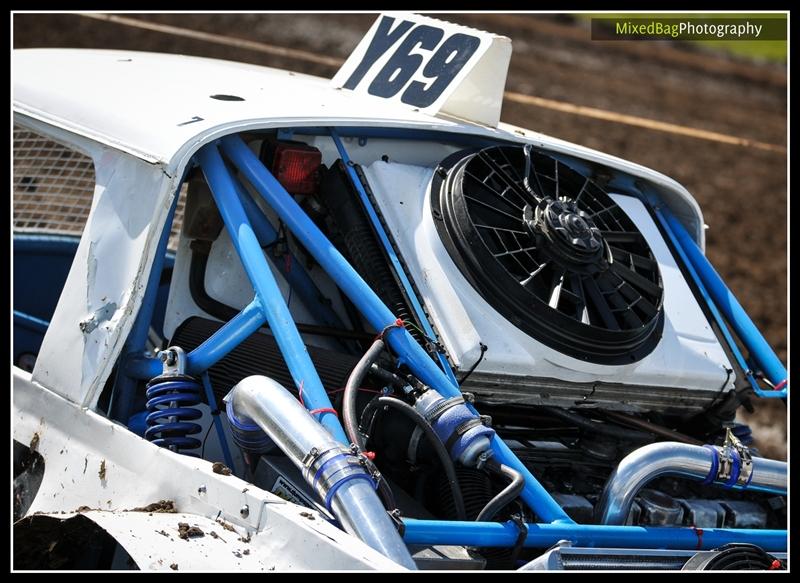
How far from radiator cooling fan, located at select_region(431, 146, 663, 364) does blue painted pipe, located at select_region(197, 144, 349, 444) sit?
67cm

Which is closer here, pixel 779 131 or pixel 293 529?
pixel 293 529

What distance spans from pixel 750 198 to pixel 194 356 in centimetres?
961

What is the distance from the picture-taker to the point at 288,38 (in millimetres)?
14539

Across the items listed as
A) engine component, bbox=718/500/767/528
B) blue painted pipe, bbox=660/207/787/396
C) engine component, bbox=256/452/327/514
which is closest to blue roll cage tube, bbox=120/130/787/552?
engine component, bbox=256/452/327/514

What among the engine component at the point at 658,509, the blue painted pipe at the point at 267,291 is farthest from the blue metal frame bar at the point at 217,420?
the engine component at the point at 658,509

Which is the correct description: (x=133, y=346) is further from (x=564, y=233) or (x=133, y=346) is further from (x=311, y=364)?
(x=564, y=233)

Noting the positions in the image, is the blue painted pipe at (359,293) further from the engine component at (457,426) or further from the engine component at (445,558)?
the engine component at (445,558)

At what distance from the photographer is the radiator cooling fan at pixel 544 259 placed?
368cm

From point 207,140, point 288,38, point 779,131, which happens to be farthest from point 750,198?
point 207,140

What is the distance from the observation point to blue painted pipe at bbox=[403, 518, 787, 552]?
9.50ft

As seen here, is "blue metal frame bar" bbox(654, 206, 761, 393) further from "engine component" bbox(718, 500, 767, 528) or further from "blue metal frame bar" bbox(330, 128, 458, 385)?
"blue metal frame bar" bbox(330, 128, 458, 385)

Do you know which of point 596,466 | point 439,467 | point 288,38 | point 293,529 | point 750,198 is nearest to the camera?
point 293,529

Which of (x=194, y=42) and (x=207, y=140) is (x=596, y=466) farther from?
(x=194, y=42)

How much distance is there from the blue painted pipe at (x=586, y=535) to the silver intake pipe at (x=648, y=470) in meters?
0.10
